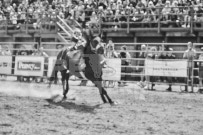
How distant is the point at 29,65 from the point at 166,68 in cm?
679

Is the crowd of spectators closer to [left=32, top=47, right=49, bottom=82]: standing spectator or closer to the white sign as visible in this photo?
[left=32, top=47, right=49, bottom=82]: standing spectator

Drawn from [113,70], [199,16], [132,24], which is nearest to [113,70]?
[113,70]

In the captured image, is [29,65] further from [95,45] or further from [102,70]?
[95,45]

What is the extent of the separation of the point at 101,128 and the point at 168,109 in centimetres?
341

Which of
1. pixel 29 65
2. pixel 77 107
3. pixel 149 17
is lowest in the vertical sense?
pixel 29 65

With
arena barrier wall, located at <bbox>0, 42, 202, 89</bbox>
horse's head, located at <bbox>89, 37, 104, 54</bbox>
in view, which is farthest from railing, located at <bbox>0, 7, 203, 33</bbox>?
horse's head, located at <bbox>89, 37, 104, 54</bbox>

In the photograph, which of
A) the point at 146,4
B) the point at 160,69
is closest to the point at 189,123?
the point at 160,69

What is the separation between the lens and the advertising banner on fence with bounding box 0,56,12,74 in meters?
18.6

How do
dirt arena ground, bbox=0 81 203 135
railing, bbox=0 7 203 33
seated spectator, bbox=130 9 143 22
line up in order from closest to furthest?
dirt arena ground, bbox=0 81 203 135 → railing, bbox=0 7 203 33 → seated spectator, bbox=130 9 143 22

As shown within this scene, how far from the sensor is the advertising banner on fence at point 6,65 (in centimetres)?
1862

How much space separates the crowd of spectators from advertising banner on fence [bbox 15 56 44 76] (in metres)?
3.68

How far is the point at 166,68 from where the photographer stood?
49.1 ft

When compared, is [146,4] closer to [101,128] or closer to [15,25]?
[15,25]


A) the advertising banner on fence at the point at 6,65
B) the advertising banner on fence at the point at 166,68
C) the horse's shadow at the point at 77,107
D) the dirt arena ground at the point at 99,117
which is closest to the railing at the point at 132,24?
the advertising banner on fence at the point at 166,68
